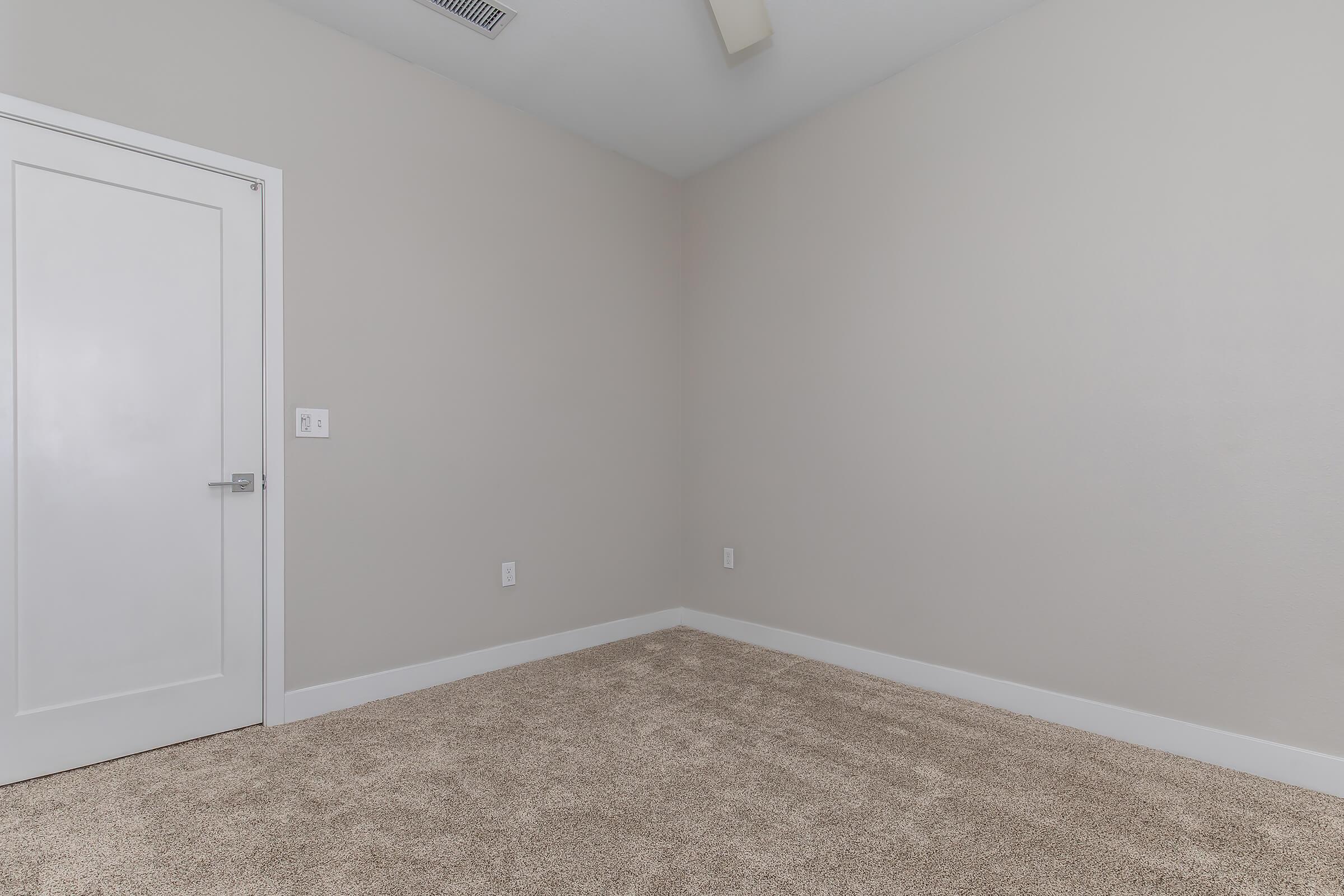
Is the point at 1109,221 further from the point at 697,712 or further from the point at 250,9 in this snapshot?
the point at 250,9

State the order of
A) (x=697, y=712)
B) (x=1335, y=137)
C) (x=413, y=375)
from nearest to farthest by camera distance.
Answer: (x=1335, y=137) → (x=697, y=712) → (x=413, y=375)

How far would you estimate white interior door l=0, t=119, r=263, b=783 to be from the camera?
6.88ft

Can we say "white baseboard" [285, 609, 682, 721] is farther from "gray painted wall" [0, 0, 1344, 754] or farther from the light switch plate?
the light switch plate

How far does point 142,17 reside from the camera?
230cm

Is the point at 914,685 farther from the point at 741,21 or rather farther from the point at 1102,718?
the point at 741,21

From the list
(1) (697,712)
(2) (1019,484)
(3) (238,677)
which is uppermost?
(2) (1019,484)

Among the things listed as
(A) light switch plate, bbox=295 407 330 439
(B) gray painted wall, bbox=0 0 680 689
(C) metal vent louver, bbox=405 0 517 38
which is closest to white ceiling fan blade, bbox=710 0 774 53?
(C) metal vent louver, bbox=405 0 517 38

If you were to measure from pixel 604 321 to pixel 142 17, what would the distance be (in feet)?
7.16

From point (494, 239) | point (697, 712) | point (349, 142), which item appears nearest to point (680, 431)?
point (494, 239)

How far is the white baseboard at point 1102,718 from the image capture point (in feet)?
6.70

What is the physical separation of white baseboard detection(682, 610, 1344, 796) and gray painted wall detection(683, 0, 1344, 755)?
0.16 ft

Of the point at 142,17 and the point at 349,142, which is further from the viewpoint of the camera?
the point at 349,142

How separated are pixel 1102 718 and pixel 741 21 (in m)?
2.88

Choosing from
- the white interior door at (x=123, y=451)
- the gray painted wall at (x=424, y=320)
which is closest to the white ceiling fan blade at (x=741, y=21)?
the gray painted wall at (x=424, y=320)
